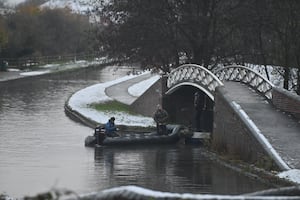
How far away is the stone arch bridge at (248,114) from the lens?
64.2ft

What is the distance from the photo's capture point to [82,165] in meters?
22.3

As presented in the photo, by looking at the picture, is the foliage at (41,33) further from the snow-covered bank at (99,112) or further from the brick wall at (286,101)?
the brick wall at (286,101)

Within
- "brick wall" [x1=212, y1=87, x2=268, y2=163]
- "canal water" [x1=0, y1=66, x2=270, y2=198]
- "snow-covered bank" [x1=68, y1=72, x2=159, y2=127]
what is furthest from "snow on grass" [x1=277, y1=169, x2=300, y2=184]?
"snow-covered bank" [x1=68, y1=72, x2=159, y2=127]

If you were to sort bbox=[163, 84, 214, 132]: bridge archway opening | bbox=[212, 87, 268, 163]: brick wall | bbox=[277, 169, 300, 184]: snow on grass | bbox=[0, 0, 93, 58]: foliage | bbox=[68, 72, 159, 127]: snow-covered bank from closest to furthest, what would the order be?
bbox=[277, 169, 300, 184]: snow on grass < bbox=[212, 87, 268, 163]: brick wall < bbox=[163, 84, 214, 132]: bridge archway opening < bbox=[68, 72, 159, 127]: snow-covered bank < bbox=[0, 0, 93, 58]: foliage

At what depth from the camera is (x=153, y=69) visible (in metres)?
40.1

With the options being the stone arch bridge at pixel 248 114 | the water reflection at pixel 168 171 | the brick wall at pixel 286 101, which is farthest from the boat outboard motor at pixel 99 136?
the brick wall at pixel 286 101

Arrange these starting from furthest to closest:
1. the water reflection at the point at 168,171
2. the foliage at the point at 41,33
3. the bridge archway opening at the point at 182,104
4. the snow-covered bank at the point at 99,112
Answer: the foliage at the point at 41,33 → the snow-covered bank at the point at 99,112 → the bridge archway opening at the point at 182,104 → the water reflection at the point at 168,171

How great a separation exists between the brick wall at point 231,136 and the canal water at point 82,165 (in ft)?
2.26

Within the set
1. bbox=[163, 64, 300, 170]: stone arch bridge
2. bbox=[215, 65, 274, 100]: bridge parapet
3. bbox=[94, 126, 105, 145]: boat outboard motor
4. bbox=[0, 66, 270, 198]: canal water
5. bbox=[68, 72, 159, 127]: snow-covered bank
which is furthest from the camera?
bbox=[68, 72, 159, 127]: snow-covered bank

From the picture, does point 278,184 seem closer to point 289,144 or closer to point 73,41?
point 289,144

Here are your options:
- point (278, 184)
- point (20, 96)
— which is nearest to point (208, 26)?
point (20, 96)

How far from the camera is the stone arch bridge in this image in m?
Result: 19.6

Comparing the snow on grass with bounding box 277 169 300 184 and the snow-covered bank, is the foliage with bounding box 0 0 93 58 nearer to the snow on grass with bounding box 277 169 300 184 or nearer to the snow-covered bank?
the snow-covered bank

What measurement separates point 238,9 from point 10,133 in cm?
1264
